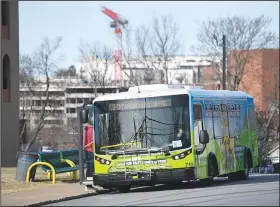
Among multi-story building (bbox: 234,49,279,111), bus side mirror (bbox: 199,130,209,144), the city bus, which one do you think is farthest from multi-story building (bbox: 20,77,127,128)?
bus side mirror (bbox: 199,130,209,144)

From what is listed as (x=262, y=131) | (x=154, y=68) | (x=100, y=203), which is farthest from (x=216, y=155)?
(x=154, y=68)

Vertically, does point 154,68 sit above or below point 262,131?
above

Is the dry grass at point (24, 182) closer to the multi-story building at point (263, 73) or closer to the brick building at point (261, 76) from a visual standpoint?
the brick building at point (261, 76)

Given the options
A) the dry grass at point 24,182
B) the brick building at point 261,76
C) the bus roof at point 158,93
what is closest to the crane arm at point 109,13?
the brick building at point 261,76

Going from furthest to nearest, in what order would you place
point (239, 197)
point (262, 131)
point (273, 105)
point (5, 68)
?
point (273, 105)
point (262, 131)
point (5, 68)
point (239, 197)

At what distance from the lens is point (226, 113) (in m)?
21.1

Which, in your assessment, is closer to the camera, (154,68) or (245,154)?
(245,154)

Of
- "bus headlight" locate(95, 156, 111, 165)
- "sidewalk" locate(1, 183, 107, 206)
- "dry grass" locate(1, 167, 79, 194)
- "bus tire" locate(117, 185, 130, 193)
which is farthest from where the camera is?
"dry grass" locate(1, 167, 79, 194)

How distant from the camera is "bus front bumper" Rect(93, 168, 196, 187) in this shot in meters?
17.6

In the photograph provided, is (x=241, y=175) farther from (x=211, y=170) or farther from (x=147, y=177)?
(x=147, y=177)

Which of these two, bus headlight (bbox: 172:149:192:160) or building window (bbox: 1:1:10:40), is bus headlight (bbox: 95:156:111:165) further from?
building window (bbox: 1:1:10:40)

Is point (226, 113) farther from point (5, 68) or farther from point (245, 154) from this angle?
point (5, 68)

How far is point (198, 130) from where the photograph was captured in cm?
1823

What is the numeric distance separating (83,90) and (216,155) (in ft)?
191
